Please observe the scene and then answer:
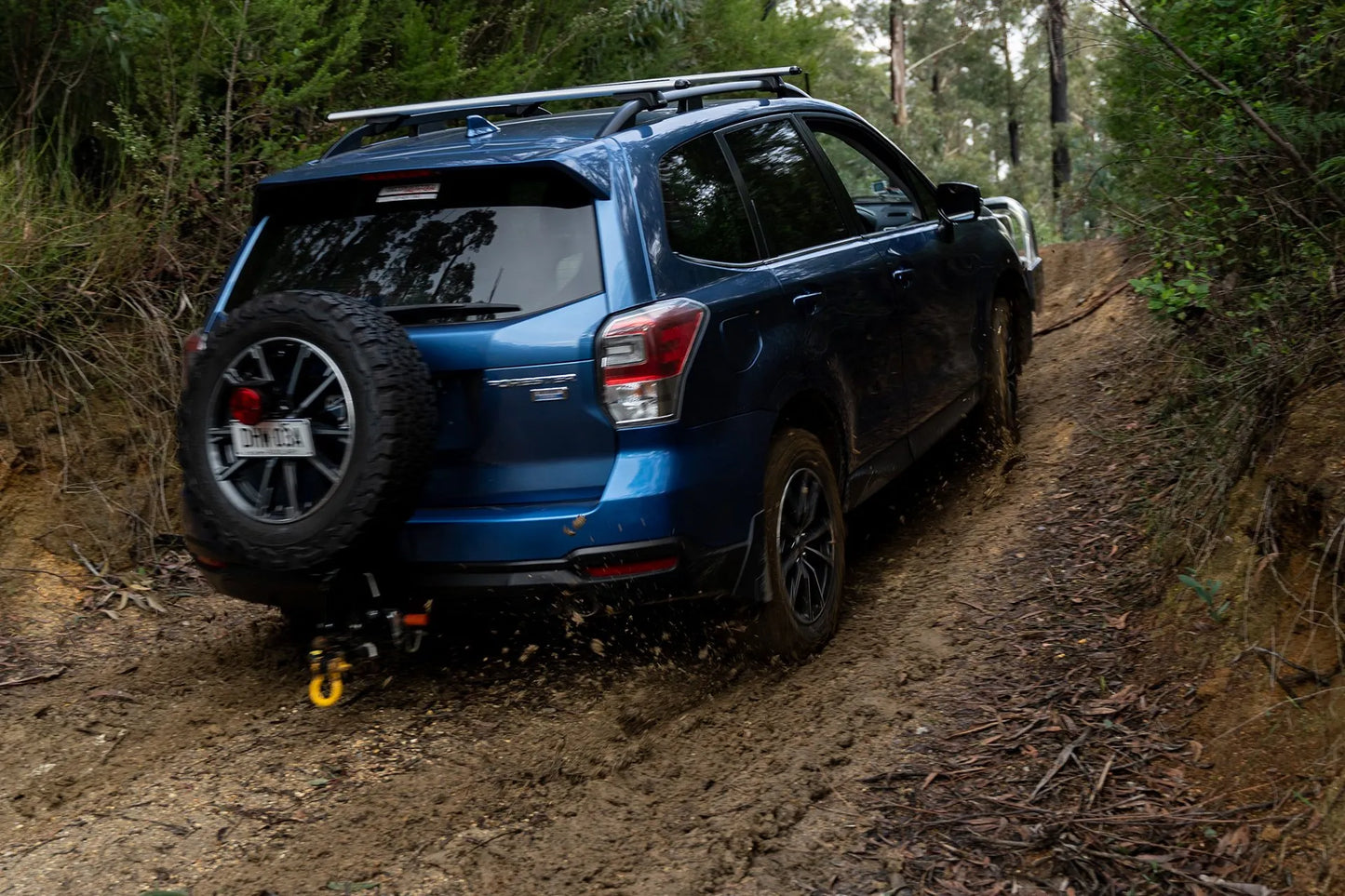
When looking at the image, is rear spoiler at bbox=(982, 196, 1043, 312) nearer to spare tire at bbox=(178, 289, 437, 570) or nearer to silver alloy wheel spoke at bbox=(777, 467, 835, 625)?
silver alloy wheel spoke at bbox=(777, 467, 835, 625)

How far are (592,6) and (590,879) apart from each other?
7.98m

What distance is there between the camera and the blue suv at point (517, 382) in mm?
3602

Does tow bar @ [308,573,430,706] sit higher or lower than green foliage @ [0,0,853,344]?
lower

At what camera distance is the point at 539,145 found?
394 centimetres

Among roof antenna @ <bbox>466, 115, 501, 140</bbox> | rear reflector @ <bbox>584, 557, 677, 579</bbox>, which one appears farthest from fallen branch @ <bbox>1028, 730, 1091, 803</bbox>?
roof antenna @ <bbox>466, 115, 501, 140</bbox>

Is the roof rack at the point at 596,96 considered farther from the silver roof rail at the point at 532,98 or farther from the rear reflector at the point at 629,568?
the rear reflector at the point at 629,568

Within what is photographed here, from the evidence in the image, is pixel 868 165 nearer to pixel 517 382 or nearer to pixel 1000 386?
pixel 1000 386

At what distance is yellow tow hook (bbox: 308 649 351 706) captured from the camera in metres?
3.94

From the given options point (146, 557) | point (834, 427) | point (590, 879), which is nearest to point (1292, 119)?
point (834, 427)

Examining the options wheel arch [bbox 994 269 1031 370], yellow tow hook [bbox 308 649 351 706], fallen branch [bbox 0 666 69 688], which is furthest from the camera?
wheel arch [bbox 994 269 1031 370]

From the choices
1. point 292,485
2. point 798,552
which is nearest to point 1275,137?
point 798,552

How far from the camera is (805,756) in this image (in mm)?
3730

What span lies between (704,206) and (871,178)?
6.87 feet

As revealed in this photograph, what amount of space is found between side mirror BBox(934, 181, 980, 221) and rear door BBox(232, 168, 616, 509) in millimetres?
2517
